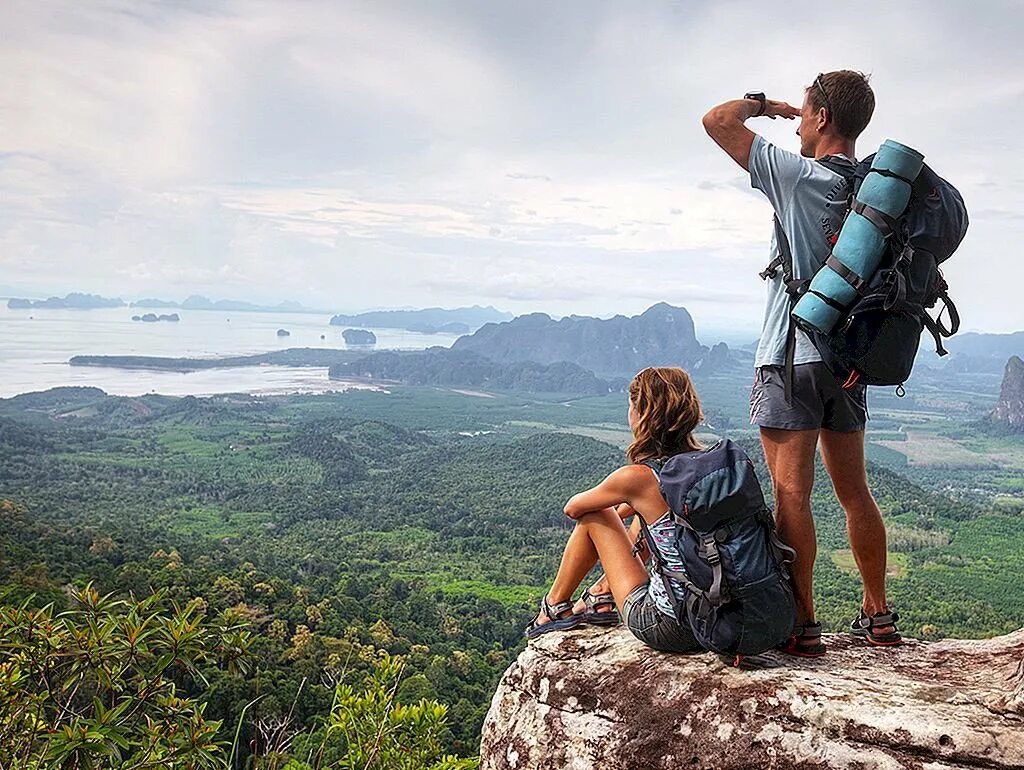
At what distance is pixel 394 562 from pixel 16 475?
1187 inches

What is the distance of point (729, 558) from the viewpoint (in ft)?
8.36

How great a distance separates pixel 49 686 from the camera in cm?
313

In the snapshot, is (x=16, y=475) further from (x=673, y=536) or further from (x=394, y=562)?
(x=673, y=536)

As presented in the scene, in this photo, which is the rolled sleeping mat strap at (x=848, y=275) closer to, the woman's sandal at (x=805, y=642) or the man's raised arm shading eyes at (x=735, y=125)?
the man's raised arm shading eyes at (x=735, y=125)

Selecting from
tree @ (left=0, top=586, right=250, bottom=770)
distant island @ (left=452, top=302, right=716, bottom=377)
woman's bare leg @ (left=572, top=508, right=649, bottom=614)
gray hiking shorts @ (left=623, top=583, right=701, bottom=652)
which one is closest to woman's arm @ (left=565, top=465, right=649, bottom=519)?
woman's bare leg @ (left=572, top=508, right=649, bottom=614)

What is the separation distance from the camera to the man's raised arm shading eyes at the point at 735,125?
2736 mm

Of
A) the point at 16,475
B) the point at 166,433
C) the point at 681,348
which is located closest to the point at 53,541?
the point at 16,475

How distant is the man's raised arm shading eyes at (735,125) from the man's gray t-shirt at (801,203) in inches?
1.8

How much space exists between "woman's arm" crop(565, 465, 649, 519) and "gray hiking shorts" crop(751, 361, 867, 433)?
49 cm

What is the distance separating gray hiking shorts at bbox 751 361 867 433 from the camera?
2691 millimetres

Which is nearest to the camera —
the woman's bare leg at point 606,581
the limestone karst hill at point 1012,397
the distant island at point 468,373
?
the woman's bare leg at point 606,581

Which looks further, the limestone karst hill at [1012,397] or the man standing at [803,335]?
the limestone karst hill at [1012,397]

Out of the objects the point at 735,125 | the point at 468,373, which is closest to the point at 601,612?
the point at 735,125

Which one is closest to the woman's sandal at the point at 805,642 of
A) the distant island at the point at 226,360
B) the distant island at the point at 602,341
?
the distant island at the point at 226,360
